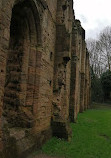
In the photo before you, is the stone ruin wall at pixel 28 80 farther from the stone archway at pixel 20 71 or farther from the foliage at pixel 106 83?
the foliage at pixel 106 83

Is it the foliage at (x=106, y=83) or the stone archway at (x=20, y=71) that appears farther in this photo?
the foliage at (x=106, y=83)

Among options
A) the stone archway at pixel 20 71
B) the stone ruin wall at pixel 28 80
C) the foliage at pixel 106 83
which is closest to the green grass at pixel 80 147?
the stone ruin wall at pixel 28 80

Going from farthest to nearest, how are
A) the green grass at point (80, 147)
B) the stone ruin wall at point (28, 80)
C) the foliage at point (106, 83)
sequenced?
the foliage at point (106, 83) < the green grass at point (80, 147) < the stone ruin wall at point (28, 80)

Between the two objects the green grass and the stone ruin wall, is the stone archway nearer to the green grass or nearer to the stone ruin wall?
the stone ruin wall

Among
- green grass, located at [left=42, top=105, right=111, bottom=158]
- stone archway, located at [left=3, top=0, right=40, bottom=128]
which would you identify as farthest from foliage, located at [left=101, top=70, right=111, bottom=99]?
stone archway, located at [left=3, top=0, right=40, bottom=128]

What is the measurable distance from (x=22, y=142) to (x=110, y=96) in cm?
3176

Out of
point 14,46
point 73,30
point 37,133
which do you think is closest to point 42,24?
point 14,46

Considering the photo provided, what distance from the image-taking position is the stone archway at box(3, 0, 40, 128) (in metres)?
6.47

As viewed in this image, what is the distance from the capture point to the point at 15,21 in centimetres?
654

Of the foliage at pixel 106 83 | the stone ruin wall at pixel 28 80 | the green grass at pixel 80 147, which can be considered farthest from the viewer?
the foliage at pixel 106 83

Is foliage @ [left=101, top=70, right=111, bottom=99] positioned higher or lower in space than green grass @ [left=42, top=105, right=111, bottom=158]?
higher

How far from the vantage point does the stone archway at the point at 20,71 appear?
647 cm

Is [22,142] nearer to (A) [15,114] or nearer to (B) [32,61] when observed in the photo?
(A) [15,114]

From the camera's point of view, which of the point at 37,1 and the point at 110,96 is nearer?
the point at 37,1
